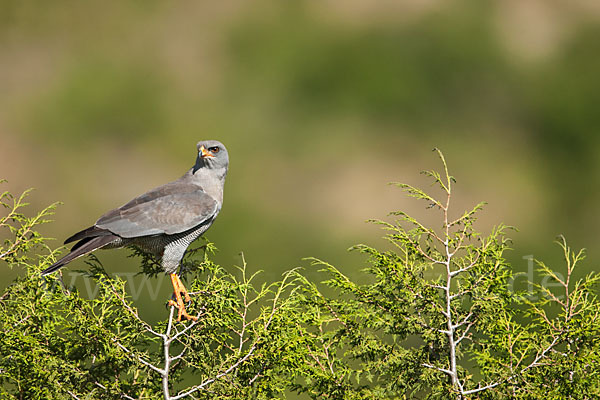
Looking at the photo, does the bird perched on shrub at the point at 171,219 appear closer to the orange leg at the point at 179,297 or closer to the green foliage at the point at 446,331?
the orange leg at the point at 179,297


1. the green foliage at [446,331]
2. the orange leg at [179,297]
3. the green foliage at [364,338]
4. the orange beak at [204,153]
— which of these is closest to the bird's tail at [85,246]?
the green foliage at [364,338]

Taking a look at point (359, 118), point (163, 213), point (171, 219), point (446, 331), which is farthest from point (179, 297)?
point (359, 118)

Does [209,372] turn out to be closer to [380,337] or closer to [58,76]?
[380,337]

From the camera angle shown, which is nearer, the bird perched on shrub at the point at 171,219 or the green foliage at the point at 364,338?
the green foliage at the point at 364,338

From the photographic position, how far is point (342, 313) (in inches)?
184

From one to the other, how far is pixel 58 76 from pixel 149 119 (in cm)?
633

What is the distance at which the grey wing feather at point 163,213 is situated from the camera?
5.84m

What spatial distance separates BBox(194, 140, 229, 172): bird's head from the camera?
6.45m

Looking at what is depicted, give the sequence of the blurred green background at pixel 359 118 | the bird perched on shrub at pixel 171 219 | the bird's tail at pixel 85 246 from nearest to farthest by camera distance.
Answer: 1. the bird's tail at pixel 85 246
2. the bird perched on shrub at pixel 171 219
3. the blurred green background at pixel 359 118

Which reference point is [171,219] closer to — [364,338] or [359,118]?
[364,338]

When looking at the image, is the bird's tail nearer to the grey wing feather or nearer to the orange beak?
the grey wing feather

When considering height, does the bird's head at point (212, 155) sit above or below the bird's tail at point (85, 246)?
above

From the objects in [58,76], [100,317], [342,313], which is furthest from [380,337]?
[58,76]

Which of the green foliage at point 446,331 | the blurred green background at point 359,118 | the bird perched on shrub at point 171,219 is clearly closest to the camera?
the green foliage at point 446,331
